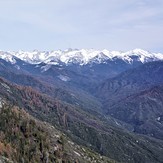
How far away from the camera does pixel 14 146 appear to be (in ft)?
646

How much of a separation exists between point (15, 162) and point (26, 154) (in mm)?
19871

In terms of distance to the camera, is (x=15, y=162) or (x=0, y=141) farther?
(x=0, y=141)

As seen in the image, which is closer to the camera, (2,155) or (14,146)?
(2,155)

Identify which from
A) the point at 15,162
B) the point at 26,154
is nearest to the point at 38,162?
the point at 26,154

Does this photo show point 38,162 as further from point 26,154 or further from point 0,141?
point 0,141

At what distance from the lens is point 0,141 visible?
625 ft

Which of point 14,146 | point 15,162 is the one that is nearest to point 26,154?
point 14,146

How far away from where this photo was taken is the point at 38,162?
198625 millimetres

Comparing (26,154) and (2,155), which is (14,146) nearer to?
(26,154)

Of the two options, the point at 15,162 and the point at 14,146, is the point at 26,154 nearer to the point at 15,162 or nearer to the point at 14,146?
the point at 14,146

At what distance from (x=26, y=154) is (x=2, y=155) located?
86.6 feet

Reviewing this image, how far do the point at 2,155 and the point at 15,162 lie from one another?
8.28 metres

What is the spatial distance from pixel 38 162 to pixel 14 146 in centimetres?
1442

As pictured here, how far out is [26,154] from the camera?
198m
